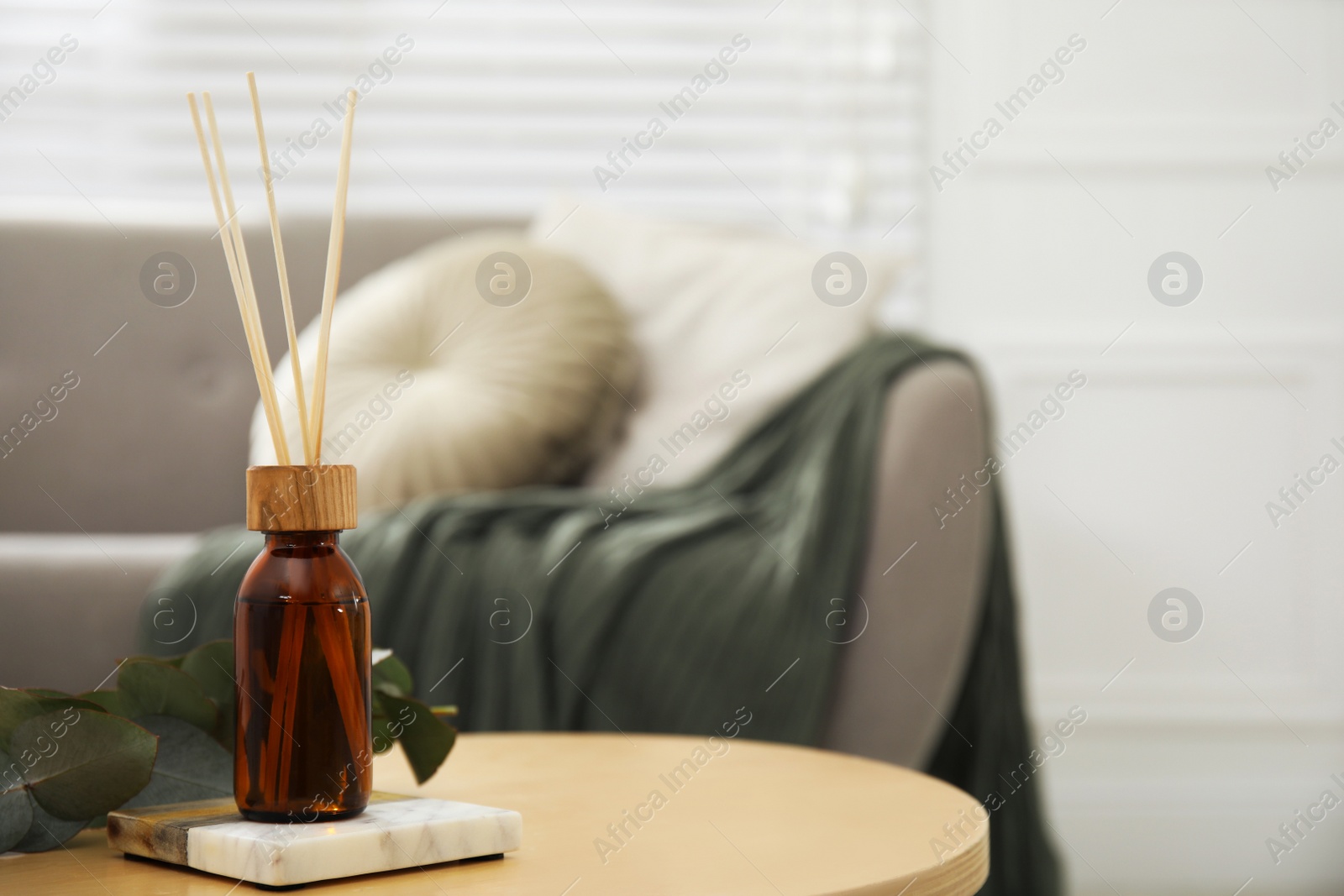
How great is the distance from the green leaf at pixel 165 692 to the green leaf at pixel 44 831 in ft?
0.18

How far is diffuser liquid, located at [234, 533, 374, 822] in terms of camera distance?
1.48 feet

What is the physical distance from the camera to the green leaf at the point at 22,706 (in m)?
0.47

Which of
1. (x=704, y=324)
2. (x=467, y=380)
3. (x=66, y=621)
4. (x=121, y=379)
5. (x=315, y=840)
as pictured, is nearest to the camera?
(x=315, y=840)

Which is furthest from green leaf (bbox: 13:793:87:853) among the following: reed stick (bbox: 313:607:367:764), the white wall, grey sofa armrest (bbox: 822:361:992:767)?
the white wall

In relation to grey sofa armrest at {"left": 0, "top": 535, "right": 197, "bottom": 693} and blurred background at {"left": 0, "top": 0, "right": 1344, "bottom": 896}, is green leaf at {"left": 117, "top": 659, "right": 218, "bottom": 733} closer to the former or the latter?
grey sofa armrest at {"left": 0, "top": 535, "right": 197, "bottom": 693}

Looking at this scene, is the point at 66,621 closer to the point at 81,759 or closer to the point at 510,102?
the point at 81,759

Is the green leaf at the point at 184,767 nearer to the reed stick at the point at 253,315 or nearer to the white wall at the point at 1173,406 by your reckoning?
the reed stick at the point at 253,315

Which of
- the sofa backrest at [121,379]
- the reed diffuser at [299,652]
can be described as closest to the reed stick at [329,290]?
the reed diffuser at [299,652]

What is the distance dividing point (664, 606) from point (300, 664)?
0.71m

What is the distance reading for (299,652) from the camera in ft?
1.50

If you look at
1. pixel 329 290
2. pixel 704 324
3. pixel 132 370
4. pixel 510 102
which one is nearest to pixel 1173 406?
pixel 704 324

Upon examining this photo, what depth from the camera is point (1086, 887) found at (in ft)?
5.90

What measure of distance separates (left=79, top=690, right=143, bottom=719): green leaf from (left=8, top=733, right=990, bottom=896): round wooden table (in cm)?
5

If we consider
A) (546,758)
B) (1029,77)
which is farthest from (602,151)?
(546,758)
